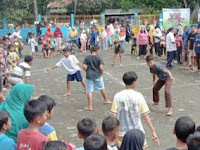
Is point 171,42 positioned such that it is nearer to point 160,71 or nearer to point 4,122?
point 160,71

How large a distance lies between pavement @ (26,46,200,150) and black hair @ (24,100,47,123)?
2632 mm

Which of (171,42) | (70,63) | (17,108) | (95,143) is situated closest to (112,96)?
(70,63)

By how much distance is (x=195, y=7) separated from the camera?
97.5 feet

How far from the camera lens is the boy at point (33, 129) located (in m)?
3.26

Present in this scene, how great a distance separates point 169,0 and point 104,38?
39.4 feet

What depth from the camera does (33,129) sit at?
338 cm

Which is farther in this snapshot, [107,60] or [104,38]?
[104,38]

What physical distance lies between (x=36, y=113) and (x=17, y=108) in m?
0.59

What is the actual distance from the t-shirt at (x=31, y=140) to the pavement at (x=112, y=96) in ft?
8.84

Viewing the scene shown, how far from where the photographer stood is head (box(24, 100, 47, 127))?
134 inches

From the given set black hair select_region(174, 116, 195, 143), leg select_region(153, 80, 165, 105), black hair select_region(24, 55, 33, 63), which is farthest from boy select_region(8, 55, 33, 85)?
black hair select_region(174, 116, 195, 143)

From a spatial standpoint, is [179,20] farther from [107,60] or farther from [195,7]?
[195,7]

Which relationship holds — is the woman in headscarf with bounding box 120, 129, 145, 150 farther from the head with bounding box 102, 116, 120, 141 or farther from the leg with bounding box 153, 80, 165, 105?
the leg with bounding box 153, 80, 165, 105

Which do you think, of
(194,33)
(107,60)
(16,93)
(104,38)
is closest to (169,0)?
(104,38)
